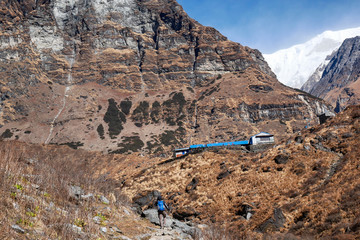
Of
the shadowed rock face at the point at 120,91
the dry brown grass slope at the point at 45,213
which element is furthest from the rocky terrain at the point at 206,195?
the shadowed rock face at the point at 120,91

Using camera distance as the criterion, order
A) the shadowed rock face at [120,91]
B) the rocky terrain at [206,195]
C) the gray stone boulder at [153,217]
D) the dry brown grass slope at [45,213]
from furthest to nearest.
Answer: the shadowed rock face at [120,91] → the gray stone boulder at [153,217] → the rocky terrain at [206,195] → the dry brown grass slope at [45,213]

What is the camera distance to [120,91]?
171 meters

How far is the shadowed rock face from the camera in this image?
131m

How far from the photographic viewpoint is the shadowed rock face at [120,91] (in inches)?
5157

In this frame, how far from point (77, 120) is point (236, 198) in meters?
133

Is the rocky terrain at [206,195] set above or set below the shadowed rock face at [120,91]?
below

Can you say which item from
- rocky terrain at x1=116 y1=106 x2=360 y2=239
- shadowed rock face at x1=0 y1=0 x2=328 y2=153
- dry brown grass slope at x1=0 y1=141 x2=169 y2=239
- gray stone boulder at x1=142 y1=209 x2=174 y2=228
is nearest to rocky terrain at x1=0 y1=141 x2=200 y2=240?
dry brown grass slope at x1=0 y1=141 x2=169 y2=239

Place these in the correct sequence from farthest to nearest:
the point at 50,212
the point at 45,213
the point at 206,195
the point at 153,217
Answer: the point at 206,195
the point at 153,217
the point at 50,212
the point at 45,213

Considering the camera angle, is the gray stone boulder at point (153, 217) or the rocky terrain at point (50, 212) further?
the gray stone boulder at point (153, 217)

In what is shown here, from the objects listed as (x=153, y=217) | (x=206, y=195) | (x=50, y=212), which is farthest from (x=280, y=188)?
(x=50, y=212)

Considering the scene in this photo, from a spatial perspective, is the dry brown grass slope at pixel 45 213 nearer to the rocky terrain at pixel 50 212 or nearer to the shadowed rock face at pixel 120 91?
the rocky terrain at pixel 50 212

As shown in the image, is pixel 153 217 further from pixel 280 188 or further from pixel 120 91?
pixel 120 91

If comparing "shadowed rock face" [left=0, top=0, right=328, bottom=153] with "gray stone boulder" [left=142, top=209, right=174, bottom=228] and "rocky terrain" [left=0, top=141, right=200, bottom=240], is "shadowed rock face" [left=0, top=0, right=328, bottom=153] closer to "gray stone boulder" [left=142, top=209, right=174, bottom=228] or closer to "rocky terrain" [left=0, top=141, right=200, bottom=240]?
"gray stone boulder" [left=142, top=209, right=174, bottom=228]

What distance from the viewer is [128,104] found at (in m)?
162
